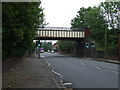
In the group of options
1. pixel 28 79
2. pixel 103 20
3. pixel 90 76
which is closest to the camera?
pixel 28 79

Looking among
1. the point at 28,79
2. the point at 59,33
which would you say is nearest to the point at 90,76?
the point at 28,79

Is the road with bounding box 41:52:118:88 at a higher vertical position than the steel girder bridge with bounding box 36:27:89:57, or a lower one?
lower

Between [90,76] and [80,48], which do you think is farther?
[80,48]

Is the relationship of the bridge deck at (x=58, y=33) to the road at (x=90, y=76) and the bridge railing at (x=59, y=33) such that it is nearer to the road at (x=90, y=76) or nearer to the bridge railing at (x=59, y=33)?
the bridge railing at (x=59, y=33)

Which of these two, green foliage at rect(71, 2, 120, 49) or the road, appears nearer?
the road

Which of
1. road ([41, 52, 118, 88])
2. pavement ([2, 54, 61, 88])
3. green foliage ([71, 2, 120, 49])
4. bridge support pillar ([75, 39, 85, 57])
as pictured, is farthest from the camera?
bridge support pillar ([75, 39, 85, 57])

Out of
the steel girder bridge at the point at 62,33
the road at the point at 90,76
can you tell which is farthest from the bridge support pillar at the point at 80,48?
the road at the point at 90,76

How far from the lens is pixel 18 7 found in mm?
8531

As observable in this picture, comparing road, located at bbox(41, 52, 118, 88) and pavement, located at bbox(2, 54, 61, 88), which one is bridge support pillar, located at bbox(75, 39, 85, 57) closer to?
road, located at bbox(41, 52, 118, 88)

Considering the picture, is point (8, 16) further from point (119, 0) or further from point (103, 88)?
point (119, 0)

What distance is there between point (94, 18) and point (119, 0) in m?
7.60

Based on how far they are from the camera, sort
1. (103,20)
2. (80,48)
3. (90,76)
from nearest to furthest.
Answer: (90,76) → (103,20) → (80,48)

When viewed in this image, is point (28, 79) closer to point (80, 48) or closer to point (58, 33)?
point (58, 33)

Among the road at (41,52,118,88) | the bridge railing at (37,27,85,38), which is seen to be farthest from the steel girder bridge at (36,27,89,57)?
the road at (41,52,118,88)
